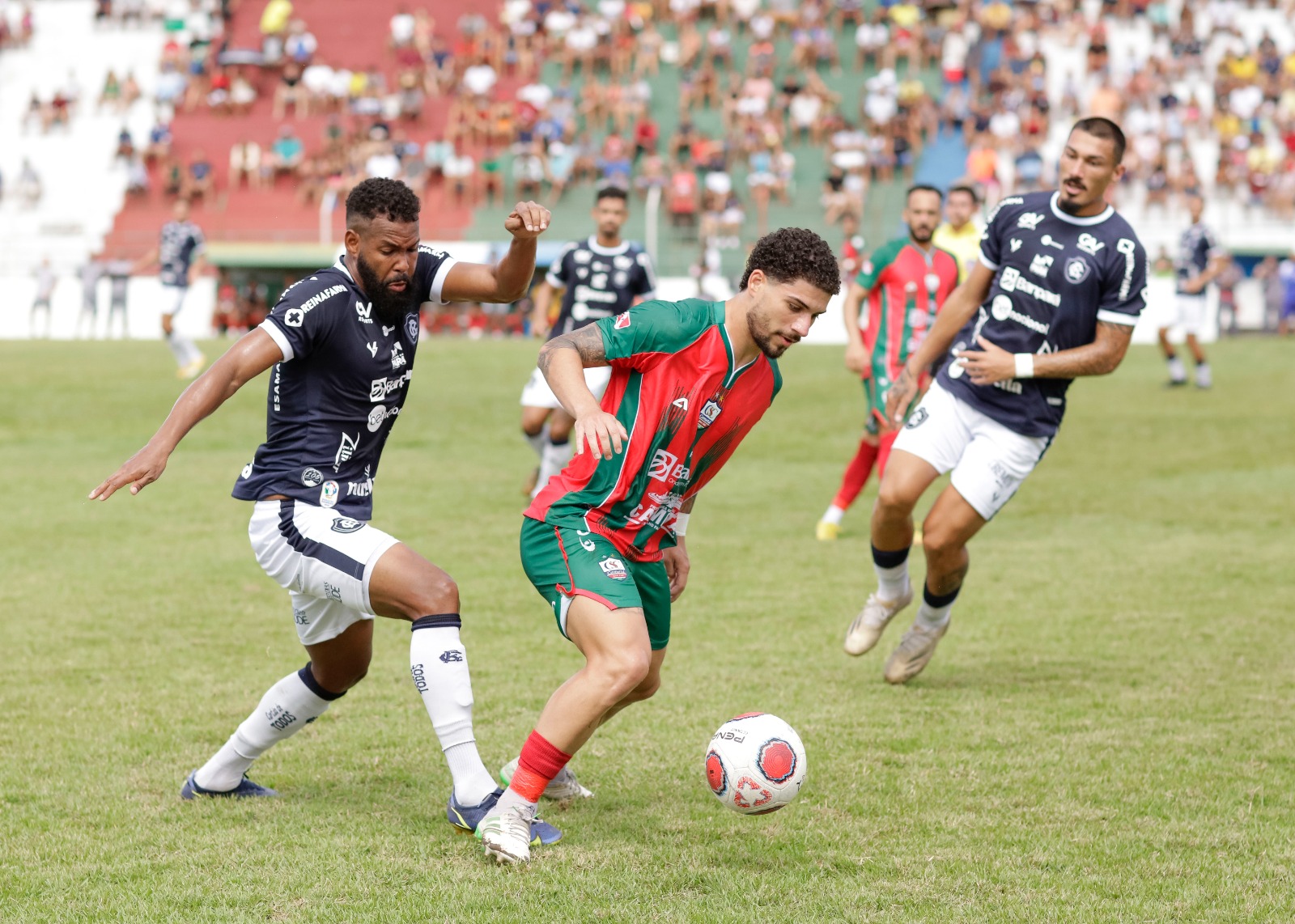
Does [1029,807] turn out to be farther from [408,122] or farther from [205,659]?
[408,122]

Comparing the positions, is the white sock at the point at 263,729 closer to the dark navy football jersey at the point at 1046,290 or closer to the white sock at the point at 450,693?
the white sock at the point at 450,693

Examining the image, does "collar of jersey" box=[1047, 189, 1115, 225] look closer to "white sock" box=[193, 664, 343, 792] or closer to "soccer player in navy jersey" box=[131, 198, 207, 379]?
"white sock" box=[193, 664, 343, 792]

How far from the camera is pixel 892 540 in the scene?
710cm

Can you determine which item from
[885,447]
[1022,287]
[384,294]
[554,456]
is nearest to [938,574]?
[1022,287]

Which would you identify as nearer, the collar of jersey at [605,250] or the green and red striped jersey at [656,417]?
the green and red striped jersey at [656,417]

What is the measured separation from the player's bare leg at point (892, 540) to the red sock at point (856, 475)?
4255 millimetres

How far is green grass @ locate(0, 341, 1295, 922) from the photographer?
14.4ft

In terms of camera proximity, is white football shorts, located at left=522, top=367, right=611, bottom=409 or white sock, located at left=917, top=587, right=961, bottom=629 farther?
white football shorts, located at left=522, top=367, right=611, bottom=409

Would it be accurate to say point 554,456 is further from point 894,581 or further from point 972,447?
point 972,447

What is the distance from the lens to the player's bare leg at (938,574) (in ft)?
22.3

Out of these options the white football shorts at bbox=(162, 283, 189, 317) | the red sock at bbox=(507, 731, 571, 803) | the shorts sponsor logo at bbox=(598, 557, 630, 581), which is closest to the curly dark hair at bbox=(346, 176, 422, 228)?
the shorts sponsor logo at bbox=(598, 557, 630, 581)

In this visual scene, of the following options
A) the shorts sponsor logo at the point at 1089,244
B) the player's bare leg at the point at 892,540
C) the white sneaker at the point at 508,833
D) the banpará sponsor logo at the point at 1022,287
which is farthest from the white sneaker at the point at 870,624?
the white sneaker at the point at 508,833

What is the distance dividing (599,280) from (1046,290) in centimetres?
585

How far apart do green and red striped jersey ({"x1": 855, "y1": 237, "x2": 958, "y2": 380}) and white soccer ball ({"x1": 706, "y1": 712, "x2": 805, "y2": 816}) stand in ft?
21.7
